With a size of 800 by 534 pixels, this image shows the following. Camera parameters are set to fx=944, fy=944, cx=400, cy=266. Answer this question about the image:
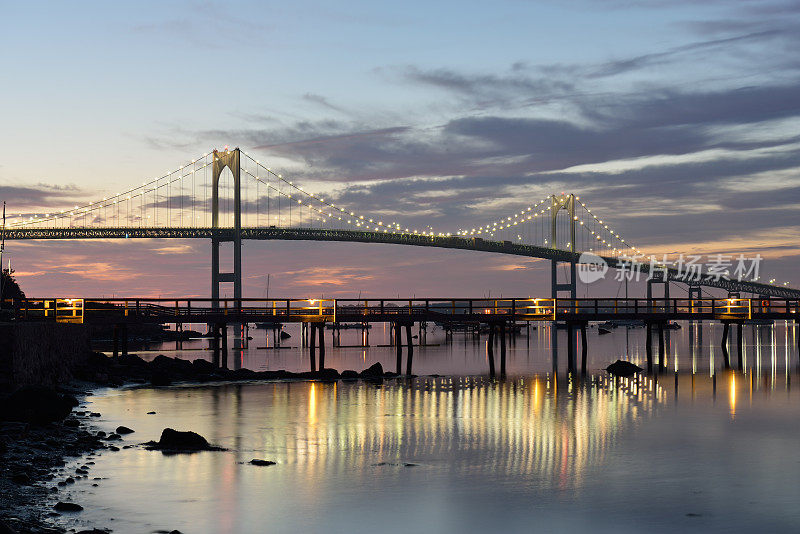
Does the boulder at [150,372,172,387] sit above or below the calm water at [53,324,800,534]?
above

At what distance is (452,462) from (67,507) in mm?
8563

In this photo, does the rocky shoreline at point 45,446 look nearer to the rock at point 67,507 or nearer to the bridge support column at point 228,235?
the rock at point 67,507

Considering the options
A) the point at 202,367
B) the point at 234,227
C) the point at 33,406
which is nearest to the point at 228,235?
the point at 234,227

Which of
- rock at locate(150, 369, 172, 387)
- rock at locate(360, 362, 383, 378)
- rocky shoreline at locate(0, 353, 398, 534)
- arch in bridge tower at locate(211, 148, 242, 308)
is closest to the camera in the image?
rocky shoreline at locate(0, 353, 398, 534)

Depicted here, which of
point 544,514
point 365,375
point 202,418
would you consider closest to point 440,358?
point 365,375

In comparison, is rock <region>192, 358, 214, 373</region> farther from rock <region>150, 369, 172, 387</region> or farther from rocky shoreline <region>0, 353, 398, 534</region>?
rocky shoreline <region>0, 353, 398, 534</region>

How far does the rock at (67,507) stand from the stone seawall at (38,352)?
41.7ft

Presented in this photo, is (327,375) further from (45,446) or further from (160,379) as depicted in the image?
(45,446)

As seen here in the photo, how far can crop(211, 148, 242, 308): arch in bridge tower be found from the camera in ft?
307

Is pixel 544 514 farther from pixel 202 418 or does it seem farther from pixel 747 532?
pixel 202 418

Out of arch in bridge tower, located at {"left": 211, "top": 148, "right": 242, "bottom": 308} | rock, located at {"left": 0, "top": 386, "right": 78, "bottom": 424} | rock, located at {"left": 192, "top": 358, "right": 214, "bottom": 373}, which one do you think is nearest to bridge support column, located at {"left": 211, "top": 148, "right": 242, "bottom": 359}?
arch in bridge tower, located at {"left": 211, "top": 148, "right": 242, "bottom": 308}

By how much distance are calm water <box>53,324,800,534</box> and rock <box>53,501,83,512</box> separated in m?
0.28

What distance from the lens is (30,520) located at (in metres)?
13.8

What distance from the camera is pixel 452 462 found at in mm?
20625
